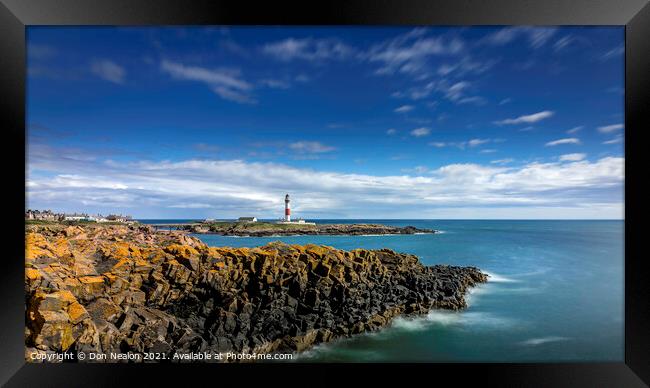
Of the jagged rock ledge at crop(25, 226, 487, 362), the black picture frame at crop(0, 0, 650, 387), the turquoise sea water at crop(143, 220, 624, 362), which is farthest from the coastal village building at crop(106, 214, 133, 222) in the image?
the turquoise sea water at crop(143, 220, 624, 362)

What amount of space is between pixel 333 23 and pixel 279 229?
30.9ft

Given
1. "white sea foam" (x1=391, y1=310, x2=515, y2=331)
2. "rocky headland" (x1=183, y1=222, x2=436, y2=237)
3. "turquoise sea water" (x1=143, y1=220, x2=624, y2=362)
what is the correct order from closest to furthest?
"turquoise sea water" (x1=143, y1=220, x2=624, y2=362), "white sea foam" (x1=391, y1=310, x2=515, y2=331), "rocky headland" (x1=183, y1=222, x2=436, y2=237)

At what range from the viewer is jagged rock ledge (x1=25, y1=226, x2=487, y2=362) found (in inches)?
110

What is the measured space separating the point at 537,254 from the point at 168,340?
23.6 ft

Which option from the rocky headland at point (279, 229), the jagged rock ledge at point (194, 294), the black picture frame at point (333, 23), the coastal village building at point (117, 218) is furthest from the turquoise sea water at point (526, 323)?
the rocky headland at point (279, 229)

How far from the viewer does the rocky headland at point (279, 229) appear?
7836 millimetres

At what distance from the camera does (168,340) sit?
305cm

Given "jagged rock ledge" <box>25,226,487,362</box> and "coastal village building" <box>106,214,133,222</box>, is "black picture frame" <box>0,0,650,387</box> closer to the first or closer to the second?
"jagged rock ledge" <box>25,226,487,362</box>

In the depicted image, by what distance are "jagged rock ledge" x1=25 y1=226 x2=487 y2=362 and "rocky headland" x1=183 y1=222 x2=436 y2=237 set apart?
3.01m

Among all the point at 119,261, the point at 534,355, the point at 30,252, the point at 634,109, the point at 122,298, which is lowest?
the point at 534,355

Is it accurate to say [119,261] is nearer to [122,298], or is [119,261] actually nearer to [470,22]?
[122,298]

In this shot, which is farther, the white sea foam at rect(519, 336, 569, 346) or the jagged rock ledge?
the white sea foam at rect(519, 336, 569, 346)

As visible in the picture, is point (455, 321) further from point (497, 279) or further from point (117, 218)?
point (117, 218)

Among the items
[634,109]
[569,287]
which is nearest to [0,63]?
[634,109]
